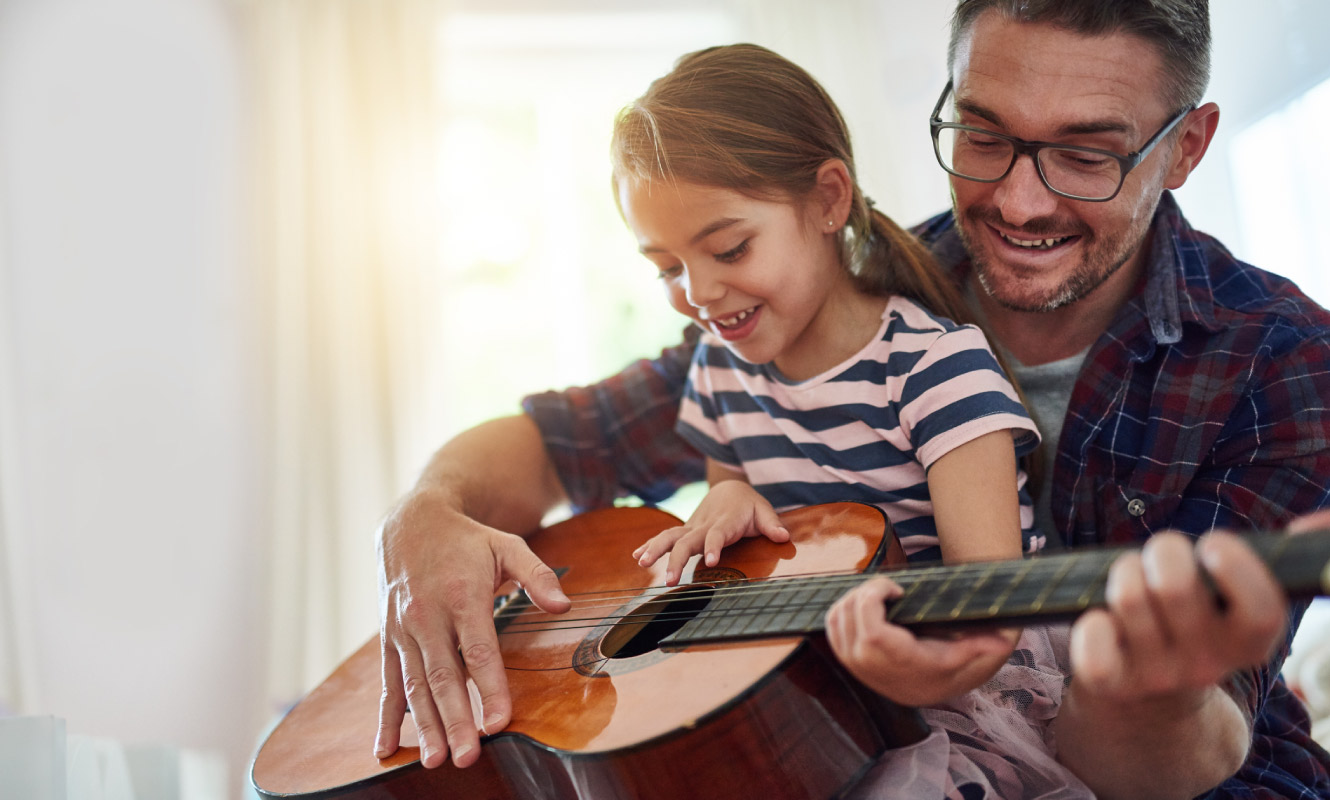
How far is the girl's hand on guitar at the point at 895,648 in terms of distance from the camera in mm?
698

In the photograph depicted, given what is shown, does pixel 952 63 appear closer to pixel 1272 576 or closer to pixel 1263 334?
pixel 1263 334

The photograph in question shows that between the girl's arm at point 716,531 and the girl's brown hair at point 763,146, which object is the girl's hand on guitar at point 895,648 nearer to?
the girl's arm at point 716,531

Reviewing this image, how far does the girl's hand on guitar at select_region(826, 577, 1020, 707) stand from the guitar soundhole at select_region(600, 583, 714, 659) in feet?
0.76

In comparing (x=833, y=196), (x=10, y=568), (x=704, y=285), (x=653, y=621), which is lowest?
(x=10, y=568)

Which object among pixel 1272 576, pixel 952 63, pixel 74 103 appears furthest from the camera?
pixel 74 103

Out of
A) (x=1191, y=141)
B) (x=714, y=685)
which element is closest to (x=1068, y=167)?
(x=1191, y=141)

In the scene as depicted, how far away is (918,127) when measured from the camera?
324 centimetres

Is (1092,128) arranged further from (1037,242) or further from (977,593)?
(977,593)

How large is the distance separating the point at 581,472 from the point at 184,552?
5.32 ft

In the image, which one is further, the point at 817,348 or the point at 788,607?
the point at 817,348

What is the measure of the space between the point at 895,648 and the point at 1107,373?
734 millimetres

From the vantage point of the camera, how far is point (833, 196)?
1286mm

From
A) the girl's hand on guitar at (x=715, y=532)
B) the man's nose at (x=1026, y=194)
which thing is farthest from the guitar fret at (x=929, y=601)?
the man's nose at (x=1026, y=194)

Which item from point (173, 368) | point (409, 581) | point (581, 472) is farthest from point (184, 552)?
point (409, 581)
